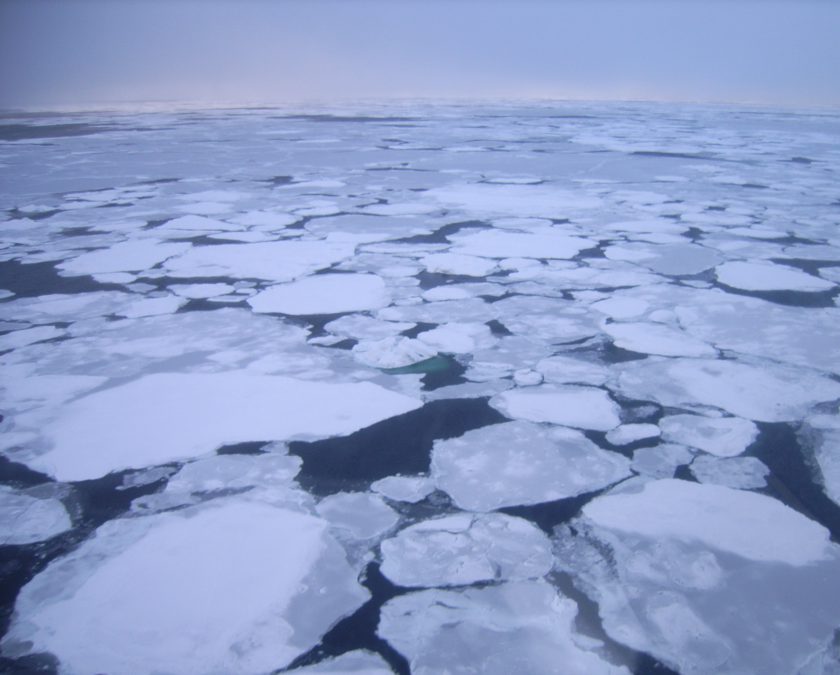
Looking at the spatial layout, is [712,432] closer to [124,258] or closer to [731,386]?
[731,386]

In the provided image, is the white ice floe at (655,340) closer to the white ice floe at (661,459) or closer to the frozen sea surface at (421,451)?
the frozen sea surface at (421,451)

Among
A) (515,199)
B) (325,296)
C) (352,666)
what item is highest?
(515,199)

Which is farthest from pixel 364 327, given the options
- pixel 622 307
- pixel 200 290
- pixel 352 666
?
pixel 352 666

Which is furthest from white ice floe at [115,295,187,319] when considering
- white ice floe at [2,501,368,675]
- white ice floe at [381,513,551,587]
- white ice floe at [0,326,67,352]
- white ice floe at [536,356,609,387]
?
white ice floe at [381,513,551,587]

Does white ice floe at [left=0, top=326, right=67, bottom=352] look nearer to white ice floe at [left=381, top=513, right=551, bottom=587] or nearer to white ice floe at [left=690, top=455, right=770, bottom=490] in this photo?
white ice floe at [left=381, top=513, right=551, bottom=587]

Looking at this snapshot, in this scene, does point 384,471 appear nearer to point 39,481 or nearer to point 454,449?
point 454,449
